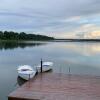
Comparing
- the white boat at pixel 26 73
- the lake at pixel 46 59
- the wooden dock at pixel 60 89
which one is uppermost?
the wooden dock at pixel 60 89

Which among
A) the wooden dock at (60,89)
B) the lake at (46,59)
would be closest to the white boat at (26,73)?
the lake at (46,59)

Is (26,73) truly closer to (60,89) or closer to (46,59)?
(60,89)

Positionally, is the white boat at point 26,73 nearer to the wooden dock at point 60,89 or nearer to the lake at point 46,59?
the lake at point 46,59

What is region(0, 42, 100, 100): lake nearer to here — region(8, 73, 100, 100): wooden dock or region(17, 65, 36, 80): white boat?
region(17, 65, 36, 80): white boat

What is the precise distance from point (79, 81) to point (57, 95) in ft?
8.39

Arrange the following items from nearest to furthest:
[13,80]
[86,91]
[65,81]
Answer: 1. [86,91]
2. [65,81]
3. [13,80]

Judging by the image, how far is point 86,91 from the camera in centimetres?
813

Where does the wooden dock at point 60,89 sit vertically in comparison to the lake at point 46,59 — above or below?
above

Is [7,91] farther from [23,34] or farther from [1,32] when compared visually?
[23,34]

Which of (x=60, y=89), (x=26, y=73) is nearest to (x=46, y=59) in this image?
(x=26, y=73)

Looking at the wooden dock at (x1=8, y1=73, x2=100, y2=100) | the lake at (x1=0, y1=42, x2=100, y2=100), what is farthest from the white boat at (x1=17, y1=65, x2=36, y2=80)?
the wooden dock at (x1=8, y1=73, x2=100, y2=100)

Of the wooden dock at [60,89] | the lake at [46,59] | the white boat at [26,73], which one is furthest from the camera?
the lake at [46,59]

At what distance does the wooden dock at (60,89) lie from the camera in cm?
736

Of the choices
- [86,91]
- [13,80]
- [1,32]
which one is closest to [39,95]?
[86,91]
